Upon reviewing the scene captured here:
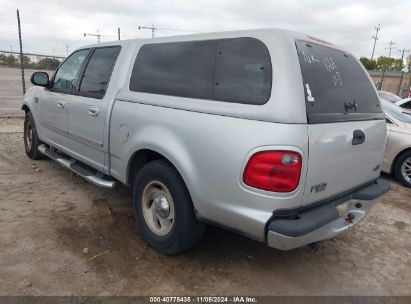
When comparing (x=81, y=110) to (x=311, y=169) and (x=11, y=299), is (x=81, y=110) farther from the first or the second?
(x=311, y=169)

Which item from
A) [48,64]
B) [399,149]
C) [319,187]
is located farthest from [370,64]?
[319,187]

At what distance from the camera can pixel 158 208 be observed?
3.25 m

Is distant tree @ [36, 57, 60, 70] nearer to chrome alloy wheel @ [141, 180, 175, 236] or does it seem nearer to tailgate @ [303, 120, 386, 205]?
chrome alloy wheel @ [141, 180, 175, 236]

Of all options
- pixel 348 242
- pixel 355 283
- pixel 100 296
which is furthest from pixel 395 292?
pixel 100 296

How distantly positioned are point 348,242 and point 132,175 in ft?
7.80

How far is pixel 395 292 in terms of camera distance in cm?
302

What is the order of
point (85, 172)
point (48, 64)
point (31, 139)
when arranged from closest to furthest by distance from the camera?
point (85, 172)
point (31, 139)
point (48, 64)

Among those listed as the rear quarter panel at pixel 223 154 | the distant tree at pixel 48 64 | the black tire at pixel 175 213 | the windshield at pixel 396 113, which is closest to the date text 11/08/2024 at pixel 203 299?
the black tire at pixel 175 213

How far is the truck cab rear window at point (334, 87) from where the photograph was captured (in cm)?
262

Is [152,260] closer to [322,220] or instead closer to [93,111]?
[322,220]

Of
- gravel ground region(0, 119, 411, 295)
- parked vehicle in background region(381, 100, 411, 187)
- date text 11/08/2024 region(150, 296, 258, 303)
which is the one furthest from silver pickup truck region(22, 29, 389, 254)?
parked vehicle in background region(381, 100, 411, 187)

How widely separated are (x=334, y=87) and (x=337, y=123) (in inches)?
14.0

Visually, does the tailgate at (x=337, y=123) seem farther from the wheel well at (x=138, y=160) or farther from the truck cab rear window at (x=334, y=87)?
the wheel well at (x=138, y=160)

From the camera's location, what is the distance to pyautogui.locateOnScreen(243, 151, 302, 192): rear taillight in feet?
7.79
